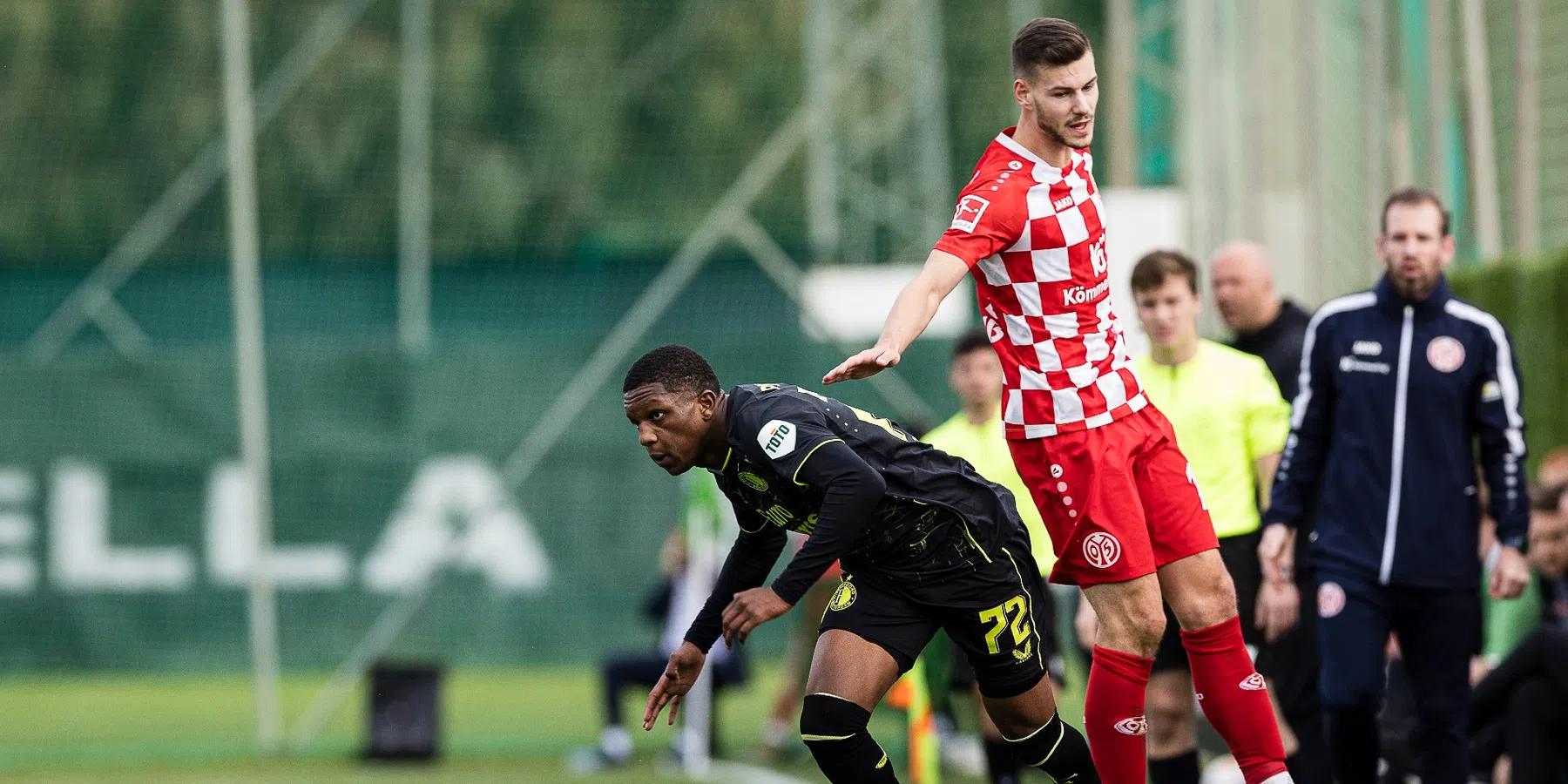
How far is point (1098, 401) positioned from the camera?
20.0 ft

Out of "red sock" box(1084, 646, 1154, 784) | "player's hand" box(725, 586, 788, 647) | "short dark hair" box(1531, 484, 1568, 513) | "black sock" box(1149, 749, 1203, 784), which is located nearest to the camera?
"player's hand" box(725, 586, 788, 647)

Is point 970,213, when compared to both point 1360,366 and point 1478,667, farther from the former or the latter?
point 1478,667

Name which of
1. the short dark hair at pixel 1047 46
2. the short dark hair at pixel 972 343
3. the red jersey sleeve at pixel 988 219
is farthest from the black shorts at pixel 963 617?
the short dark hair at pixel 972 343

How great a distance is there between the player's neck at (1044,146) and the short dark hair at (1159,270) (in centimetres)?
163

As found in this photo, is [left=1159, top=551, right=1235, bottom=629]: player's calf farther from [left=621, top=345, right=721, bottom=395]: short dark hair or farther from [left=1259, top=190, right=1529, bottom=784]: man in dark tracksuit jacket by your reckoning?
[left=621, top=345, right=721, bottom=395]: short dark hair

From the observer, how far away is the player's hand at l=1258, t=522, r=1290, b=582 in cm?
718

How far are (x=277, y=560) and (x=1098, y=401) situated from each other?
11.8m

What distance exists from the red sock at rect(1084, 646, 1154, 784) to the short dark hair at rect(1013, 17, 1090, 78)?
1748 millimetres

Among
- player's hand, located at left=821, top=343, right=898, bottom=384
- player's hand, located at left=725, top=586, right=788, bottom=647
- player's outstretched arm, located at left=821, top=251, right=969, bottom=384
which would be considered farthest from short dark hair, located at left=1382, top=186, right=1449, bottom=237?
player's hand, located at left=725, top=586, right=788, bottom=647

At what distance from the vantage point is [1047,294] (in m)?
5.99

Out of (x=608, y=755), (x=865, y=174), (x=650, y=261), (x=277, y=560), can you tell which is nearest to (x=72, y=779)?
(x=608, y=755)

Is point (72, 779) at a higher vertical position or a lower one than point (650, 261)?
lower

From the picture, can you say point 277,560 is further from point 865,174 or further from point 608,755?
point 865,174

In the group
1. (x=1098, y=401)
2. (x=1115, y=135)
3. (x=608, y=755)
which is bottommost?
(x=608, y=755)
